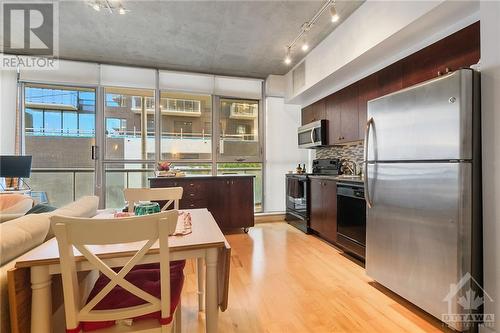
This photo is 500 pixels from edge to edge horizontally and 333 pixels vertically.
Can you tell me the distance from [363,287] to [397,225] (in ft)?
2.40

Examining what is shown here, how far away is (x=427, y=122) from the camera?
178 cm

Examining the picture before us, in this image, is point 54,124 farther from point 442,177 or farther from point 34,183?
point 442,177

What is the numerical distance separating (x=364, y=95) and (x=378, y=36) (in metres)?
0.82

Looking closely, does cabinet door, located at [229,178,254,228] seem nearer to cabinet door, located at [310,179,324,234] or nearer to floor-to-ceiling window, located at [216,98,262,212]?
floor-to-ceiling window, located at [216,98,262,212]

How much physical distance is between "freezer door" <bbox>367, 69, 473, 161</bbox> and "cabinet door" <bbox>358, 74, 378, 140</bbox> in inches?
35.8

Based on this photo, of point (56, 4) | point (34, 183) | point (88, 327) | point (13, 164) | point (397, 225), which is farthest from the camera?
point (34, 183)

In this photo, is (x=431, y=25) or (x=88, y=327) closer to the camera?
(x=88, y=327)

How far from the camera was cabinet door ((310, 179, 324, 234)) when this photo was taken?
367cm

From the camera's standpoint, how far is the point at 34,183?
399 centimetres

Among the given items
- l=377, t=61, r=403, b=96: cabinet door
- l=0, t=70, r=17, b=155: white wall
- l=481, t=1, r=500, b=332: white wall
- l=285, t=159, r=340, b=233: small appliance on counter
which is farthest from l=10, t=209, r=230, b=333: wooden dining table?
l=0, t=70, r=17, b=155: white wall

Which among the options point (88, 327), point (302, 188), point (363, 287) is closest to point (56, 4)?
point (88, 327)

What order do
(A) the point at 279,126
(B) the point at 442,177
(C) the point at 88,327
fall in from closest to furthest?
(C) the point at 88,327
(B) the point at 442,177
(A) the point at 279,126

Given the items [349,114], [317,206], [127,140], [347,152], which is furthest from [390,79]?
[127,140]

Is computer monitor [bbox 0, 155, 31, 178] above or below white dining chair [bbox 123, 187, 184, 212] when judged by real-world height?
above
